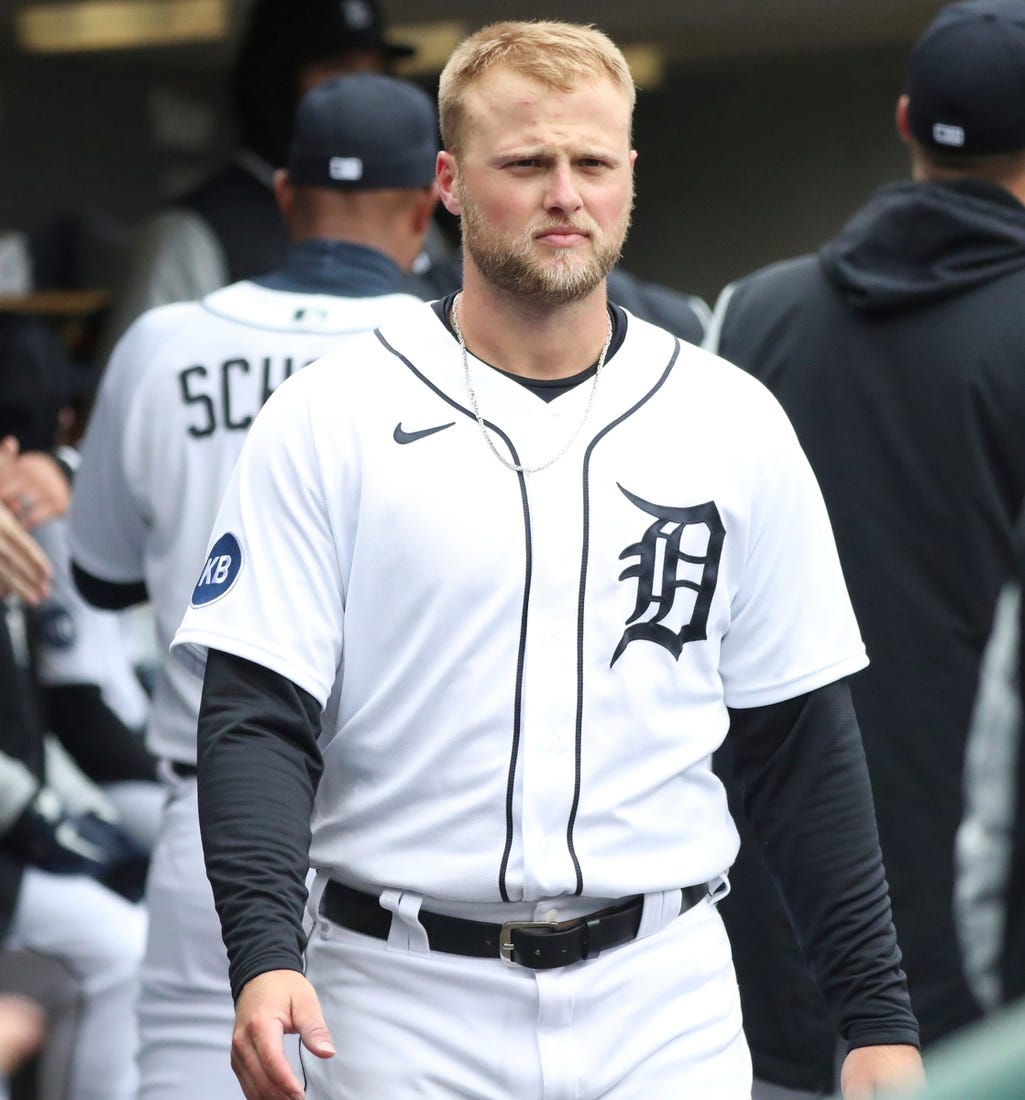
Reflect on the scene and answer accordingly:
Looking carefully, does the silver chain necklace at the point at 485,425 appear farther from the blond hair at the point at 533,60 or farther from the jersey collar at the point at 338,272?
the jersey collar at the point at 338,272

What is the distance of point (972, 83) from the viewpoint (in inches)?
108

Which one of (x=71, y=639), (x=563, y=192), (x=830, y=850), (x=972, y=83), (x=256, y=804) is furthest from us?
(x=71, y=639)

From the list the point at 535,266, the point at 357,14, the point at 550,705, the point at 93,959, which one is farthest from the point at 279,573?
the point at 357,14

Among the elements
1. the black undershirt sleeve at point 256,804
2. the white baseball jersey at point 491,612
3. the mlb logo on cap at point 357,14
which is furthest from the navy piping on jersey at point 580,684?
the mlb logo on cap at point 357,14

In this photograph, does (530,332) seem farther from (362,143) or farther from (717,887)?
(362,143)

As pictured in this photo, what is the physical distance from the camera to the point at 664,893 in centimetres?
208

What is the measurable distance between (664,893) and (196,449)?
108 centimetres

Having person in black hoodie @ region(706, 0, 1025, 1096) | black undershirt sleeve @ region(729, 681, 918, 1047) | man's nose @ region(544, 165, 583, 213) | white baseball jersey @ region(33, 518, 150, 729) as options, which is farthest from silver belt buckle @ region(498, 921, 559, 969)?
white baseball jersey @ region(33, 518, 150, 729)

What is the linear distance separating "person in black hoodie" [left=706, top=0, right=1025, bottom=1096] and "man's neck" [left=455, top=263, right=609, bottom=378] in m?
0.75

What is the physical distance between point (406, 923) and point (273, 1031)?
0.25 meters

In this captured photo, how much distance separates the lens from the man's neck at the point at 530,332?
6.98 feet

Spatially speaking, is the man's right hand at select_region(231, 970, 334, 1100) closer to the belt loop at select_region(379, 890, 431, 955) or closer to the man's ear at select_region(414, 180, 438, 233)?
the belt loop at select_region(379, 890, 431, 955)

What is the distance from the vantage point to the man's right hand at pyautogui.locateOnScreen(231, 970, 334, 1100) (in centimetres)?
180

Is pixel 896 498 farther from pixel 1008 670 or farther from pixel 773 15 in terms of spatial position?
pixel 773 15
